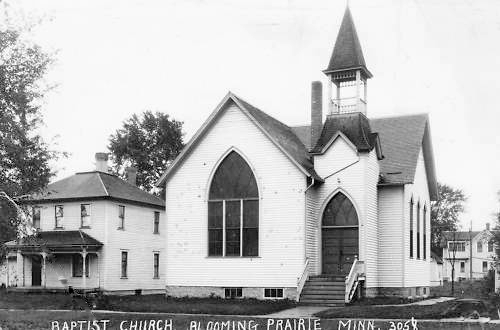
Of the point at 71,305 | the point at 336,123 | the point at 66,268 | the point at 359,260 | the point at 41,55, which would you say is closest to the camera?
the point at 41,55

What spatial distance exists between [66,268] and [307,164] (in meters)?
17.6

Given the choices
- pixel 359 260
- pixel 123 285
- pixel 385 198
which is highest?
pixel 385 198

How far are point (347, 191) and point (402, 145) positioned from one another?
194 inches

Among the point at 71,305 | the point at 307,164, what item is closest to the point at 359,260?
the point at 307,164

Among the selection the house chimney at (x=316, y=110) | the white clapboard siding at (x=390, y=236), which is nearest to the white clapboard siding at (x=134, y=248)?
the house chimney at (x=316, y=110)

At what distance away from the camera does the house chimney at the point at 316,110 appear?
31.4 meters

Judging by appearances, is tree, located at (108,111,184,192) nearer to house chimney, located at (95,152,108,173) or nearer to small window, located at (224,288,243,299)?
house chimney, located at (95,152,108,173)

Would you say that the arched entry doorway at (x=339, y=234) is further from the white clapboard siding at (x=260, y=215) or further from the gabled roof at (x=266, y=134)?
the white clapboard siding at (x=260, y=215)

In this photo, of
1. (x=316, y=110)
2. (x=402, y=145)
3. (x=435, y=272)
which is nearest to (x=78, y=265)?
(x=316, y=110)

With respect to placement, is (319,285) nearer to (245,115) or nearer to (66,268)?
(245,115)

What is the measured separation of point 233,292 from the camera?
27984 mm

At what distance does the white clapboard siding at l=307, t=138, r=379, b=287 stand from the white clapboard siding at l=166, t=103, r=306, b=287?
91 cm

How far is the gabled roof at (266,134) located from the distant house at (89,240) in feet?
33.9

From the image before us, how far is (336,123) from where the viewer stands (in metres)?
29.5
